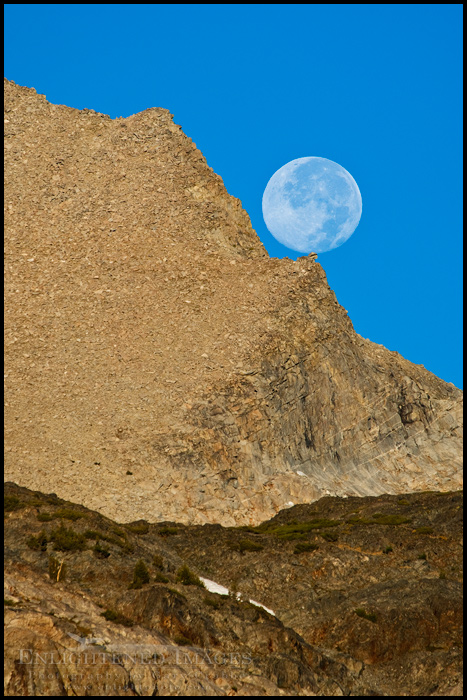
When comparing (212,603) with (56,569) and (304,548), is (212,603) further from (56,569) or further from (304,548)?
(304,548)

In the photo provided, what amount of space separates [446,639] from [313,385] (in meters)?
39.6

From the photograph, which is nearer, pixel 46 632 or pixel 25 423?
pixel 46 632

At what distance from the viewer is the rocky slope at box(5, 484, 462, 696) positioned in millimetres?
27562

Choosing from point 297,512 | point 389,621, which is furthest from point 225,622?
point 297,512

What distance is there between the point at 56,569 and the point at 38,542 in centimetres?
359

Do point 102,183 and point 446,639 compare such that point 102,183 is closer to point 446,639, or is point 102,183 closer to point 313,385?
point 313,385

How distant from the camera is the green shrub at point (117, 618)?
30688mm

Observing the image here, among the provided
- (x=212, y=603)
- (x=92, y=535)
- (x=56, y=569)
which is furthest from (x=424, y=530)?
(x=56, y=569)

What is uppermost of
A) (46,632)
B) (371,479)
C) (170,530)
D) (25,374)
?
(25,374)

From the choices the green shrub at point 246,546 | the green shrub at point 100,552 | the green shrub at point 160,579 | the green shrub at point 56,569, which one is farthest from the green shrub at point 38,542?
the green shrub at point 246,546

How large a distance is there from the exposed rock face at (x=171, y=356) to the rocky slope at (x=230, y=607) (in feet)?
36.7

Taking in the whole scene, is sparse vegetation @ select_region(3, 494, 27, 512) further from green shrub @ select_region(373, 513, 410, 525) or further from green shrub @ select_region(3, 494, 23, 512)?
green shrub @ select_region(373, 513, 410, 525)

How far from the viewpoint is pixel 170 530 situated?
171ft

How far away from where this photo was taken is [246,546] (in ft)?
153
